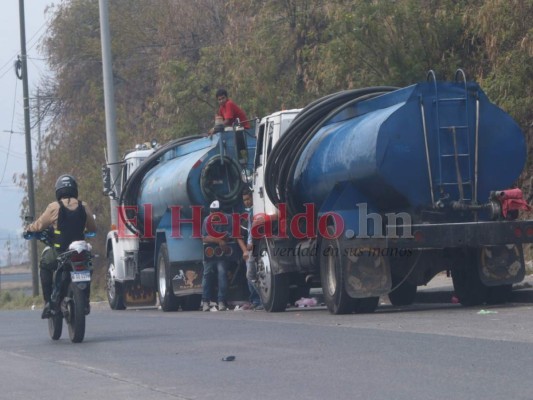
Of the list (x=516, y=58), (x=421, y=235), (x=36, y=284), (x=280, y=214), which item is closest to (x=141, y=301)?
(x=280, y=214)

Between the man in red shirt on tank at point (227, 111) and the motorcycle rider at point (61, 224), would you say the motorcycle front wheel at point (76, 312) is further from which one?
the man in red shirt on tank at point (227, 111)

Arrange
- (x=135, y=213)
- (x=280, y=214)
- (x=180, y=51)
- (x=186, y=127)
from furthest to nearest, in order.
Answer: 1. (x=180, y=51)
2. (x=186, y=127)
3. (x=135, y=213)
4. (x=280, y=214)

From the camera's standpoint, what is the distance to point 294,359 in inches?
387

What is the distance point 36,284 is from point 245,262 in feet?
77.3

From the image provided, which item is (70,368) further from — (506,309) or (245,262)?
(245,262)

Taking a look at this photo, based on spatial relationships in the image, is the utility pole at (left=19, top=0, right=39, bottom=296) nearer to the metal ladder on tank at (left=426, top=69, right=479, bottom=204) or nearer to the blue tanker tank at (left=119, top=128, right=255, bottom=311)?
the blue tanker tank at (left=119, top=128, right=255, bottom=311)

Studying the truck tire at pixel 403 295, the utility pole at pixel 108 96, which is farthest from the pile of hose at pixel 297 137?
the utility pole at pixel 108 96

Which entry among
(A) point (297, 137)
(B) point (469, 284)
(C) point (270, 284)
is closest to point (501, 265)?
(B) point (469, 284)

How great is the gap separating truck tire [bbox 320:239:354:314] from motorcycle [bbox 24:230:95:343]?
3.32 meters

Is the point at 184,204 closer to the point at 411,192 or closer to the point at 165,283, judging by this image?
the point at 165,283

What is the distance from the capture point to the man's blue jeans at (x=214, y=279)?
18109 mm

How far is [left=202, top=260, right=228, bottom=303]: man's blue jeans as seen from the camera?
18.1 metres

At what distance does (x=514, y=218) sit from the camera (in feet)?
44.5

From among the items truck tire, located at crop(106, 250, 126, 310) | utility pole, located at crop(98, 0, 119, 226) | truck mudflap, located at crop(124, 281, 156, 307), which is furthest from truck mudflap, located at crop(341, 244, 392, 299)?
utility pole, located at crop(98, 0, 119, 226)
